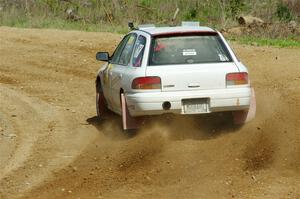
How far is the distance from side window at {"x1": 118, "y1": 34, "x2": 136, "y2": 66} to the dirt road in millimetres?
1092

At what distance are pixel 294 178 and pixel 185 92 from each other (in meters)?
2.38

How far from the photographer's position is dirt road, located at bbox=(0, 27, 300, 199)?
8.15m

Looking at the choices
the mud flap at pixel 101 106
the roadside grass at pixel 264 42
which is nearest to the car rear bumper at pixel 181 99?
the mud flap at pixel 101 106

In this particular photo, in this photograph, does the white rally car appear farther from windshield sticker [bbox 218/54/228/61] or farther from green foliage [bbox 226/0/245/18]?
green foliage [bbox 226/0/245/18]

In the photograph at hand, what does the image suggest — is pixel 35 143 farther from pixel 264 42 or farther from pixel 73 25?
pixel 73 25

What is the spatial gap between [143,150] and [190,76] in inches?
47.1

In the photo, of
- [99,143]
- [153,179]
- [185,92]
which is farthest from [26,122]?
[153,179]

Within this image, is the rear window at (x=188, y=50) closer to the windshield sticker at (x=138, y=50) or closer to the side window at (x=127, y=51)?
the windshield sticker at (x=138, y=50)

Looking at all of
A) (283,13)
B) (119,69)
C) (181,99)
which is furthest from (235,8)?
(181,99)

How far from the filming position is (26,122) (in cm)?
1268

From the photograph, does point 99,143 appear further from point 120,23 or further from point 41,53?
point 120,23

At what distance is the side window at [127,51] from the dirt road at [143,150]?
109 cm

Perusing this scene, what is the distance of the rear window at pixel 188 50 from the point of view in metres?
10.4

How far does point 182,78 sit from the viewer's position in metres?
10.1
